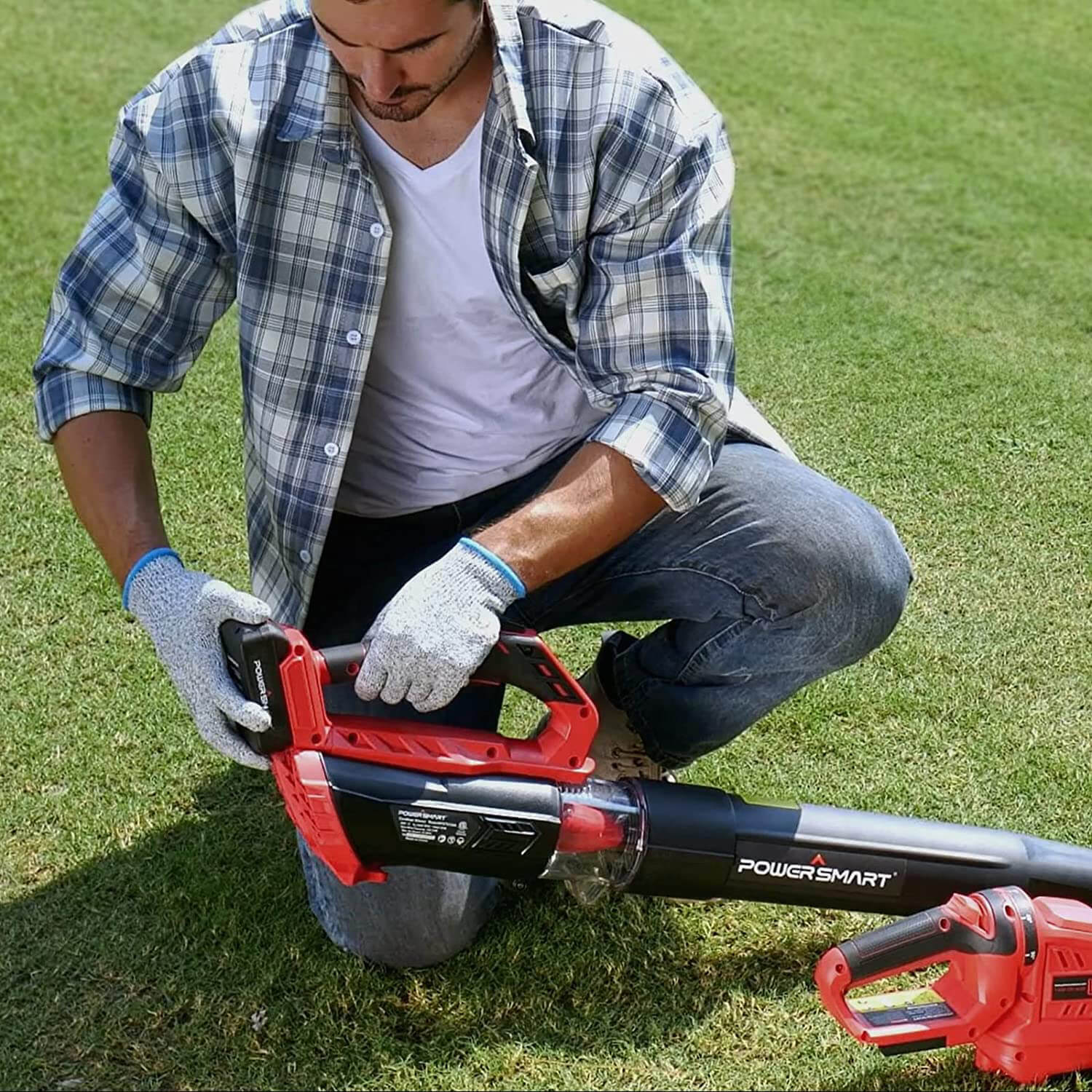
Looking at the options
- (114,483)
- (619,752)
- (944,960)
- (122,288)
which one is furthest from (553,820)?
(122,288)

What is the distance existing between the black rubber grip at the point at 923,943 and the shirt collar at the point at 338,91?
122cm

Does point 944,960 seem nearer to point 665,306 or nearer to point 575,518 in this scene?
point 575,518

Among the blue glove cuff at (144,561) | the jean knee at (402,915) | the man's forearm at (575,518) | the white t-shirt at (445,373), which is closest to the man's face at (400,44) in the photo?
the white t-shirt at (445,373)

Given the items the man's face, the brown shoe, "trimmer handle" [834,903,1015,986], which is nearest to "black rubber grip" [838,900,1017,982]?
"trimmer handle" [834,903,1015,986]

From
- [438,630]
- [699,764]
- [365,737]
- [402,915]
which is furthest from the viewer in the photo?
[699,764]

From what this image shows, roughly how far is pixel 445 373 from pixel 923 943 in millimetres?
1119

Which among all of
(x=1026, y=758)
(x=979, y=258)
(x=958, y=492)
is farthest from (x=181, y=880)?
(x=979, y=258)

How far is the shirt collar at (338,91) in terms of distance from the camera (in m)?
2.13

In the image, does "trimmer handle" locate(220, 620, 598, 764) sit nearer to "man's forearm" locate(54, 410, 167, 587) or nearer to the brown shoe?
"man's forearm" locate(54, 410, 167, 587)

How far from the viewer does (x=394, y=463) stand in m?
2.49

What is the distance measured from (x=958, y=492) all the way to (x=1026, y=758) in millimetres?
1008

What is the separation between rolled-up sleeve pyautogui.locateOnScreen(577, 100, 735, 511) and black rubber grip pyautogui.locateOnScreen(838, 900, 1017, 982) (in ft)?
2.16

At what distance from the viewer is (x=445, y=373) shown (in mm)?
2408

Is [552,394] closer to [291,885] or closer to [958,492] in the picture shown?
[291,885]
